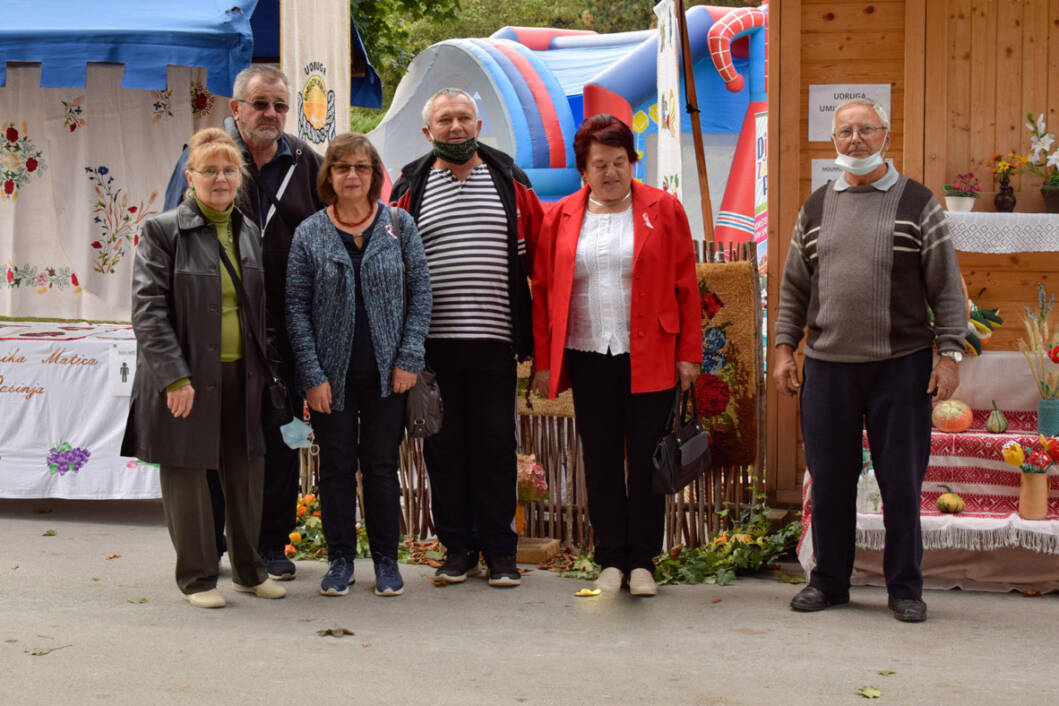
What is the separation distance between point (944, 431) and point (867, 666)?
1681 mm

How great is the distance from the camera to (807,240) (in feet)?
15.5

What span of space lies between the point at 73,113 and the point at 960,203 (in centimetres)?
501

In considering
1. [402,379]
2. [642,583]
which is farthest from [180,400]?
[642,583]

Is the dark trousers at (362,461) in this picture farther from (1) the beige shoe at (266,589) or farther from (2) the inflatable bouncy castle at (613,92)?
(2) the inflatable bouncy castle at (613,92)

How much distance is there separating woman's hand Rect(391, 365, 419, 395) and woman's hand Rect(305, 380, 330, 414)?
0.87 ft

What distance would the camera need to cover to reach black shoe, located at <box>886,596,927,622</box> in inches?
179

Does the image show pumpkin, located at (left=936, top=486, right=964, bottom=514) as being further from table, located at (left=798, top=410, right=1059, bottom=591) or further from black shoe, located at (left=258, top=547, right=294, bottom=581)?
black shoe, located at (left=258, top=547, right=294, bottom=581)

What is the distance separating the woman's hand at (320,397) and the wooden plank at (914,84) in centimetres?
288

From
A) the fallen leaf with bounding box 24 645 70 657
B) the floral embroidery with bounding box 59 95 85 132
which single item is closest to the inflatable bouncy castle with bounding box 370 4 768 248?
the floral embroidery with bounding box 59 95 85 132

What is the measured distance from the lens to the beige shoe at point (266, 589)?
4.93m

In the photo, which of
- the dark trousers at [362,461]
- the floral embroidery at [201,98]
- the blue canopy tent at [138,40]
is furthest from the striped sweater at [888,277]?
the floral embroidery at [201,98]

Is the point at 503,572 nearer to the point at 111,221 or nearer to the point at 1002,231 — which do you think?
the point at 1002,231

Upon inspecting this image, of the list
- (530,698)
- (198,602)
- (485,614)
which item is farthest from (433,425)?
(530,698)

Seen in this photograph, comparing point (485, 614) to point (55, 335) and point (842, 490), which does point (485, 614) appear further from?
point (55, 335)
